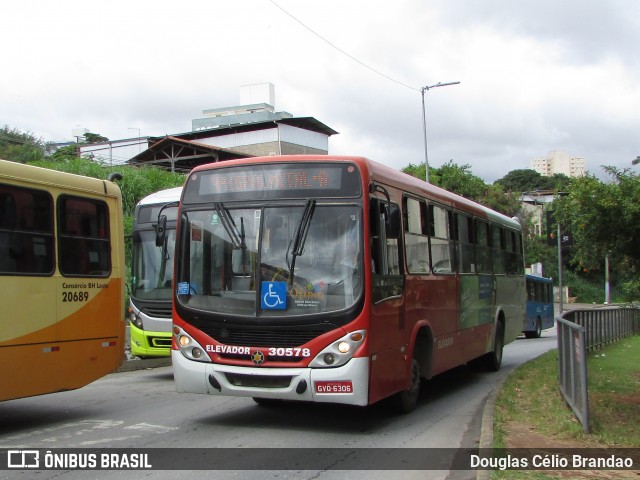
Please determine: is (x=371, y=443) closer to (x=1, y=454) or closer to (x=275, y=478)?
(x=275, y=478)

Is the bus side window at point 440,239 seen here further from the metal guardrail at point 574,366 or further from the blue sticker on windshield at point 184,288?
the blue sticker on windshield at point 184,288

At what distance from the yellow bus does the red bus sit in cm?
147

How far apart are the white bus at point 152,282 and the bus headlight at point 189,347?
4981 mm

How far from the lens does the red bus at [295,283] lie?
25.6ft

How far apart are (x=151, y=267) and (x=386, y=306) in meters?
6.86

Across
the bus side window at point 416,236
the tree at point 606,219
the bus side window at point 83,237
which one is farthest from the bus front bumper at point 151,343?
the tree at point 606,219

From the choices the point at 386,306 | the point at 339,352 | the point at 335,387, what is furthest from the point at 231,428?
the point at 386,306

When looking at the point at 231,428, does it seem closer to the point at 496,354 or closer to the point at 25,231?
the point at 25,231

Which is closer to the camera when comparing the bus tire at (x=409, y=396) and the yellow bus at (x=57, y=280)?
the yellow bus at (x=57, y=280)

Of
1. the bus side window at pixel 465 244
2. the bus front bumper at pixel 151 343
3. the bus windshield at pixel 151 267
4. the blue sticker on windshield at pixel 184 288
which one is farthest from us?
the bus windshield at pixel 151 267

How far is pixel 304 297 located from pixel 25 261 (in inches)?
133

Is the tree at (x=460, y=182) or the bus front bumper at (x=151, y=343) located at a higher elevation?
the tree at (x=460, y=182)

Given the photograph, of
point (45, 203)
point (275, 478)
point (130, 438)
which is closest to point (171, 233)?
point (45, 203)

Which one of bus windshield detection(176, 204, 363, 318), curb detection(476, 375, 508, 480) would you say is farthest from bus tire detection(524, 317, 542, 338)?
bus windshield detection(176, 204, 363, 318)
